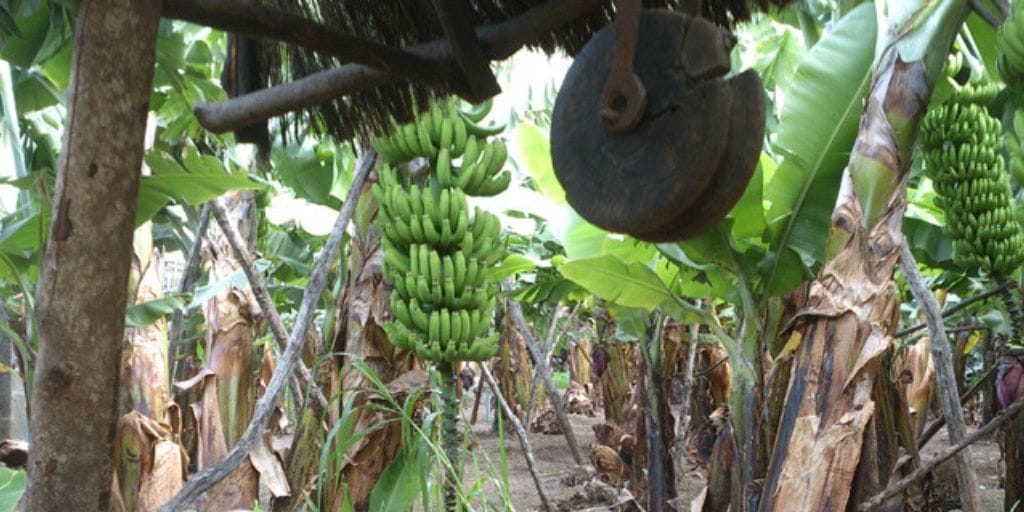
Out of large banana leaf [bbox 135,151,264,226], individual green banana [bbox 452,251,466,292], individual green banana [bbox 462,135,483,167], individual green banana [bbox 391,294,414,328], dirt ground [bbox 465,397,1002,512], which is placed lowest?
dirt ground [bbox 465,397,1002,512]

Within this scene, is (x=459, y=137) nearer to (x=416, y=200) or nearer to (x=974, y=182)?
(x=416, y=200)

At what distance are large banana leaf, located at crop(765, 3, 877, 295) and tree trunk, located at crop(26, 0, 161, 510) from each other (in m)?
1.89

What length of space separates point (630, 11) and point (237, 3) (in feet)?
1.61

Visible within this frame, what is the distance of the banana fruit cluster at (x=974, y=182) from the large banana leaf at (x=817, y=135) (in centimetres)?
67

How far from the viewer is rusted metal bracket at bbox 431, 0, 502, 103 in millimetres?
1063

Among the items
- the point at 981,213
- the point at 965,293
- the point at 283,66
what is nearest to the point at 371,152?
the point at 283,66

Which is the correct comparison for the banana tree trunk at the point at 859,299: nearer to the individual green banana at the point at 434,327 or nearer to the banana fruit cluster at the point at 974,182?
the banana fruit cluster at the point at 974,182

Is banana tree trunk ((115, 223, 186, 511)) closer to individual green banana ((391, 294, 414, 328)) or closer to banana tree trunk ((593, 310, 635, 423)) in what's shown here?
individual green banana ((391, 294, 414, 328))

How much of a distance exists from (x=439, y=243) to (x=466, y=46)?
5.69 ft

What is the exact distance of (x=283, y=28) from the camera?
3.40 feet

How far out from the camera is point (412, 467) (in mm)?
1802

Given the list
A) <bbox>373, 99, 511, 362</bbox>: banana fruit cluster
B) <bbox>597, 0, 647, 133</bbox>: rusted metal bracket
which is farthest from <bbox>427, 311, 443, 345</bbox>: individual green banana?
<bbox>597, 0, 647, 133</bbox>: rusted metal bracket

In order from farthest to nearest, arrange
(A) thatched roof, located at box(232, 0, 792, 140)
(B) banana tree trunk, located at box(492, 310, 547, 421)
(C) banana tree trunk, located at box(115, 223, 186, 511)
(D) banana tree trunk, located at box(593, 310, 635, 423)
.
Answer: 1. (B) banana tree trunk, located at box(492, 310, 547, 421)
2. (D) banana tree trunk, located at box(593, 310, 635, 423)
3. (C) banana tree trunk, located at box(115, 223, 186, 511)
4. (A) thatched roof, located at box(232, 0, 792, 140)

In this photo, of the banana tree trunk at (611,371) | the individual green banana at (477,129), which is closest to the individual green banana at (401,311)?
the individual green banana at (477,129)
